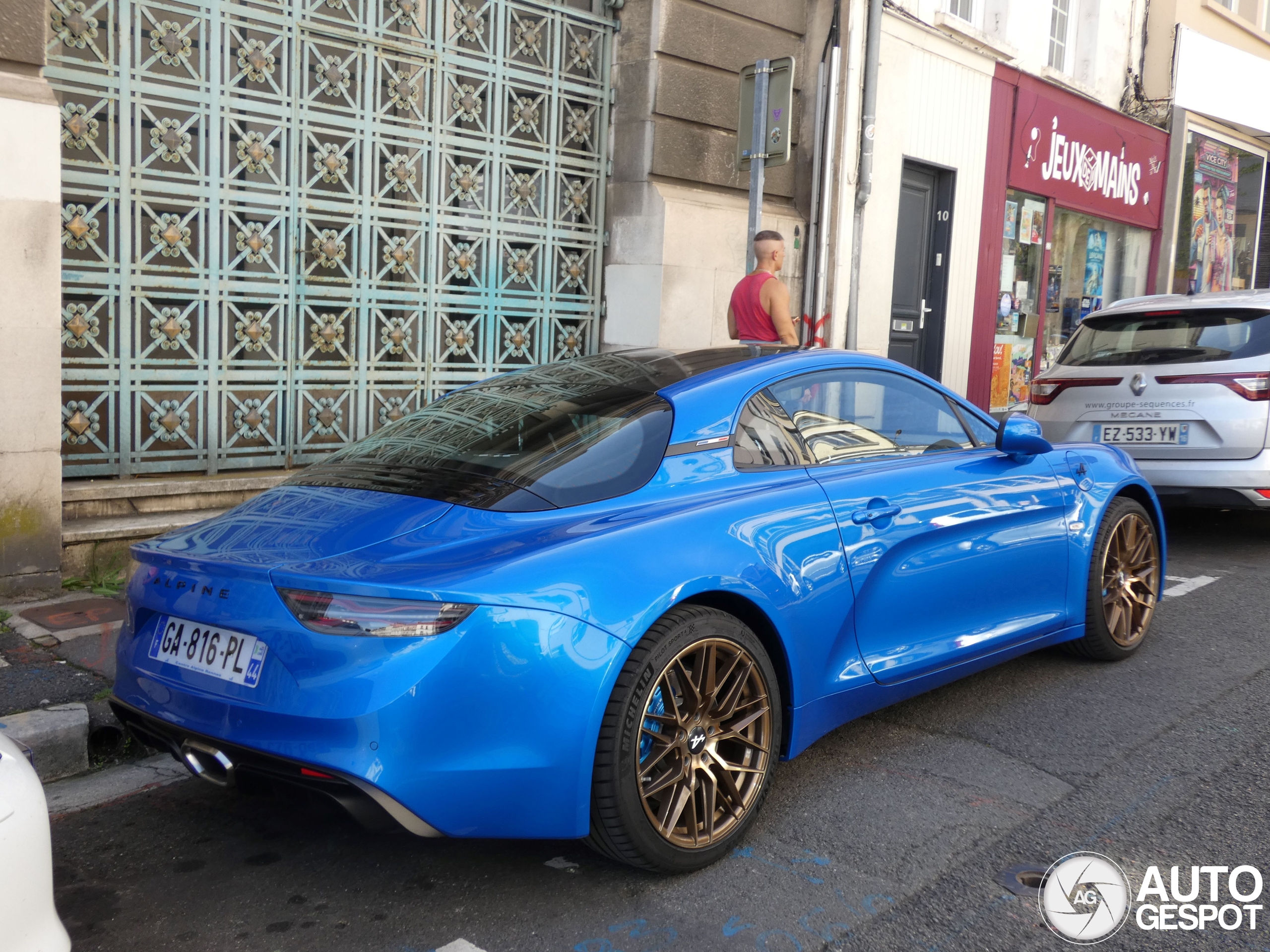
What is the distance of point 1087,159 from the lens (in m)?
15.3

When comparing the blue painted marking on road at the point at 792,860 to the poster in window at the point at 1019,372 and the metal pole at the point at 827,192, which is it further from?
the poster in window at the point at 1019,372

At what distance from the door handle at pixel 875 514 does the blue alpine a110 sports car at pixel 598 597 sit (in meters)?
0.01

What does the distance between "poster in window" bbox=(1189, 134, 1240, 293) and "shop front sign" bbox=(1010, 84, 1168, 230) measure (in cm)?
122

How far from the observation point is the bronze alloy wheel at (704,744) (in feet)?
9.98

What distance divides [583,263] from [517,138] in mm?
1136

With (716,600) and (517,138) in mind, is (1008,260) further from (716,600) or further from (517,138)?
(716,600)

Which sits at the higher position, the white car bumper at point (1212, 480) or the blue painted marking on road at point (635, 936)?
the white car bumper at point (1212, 480)

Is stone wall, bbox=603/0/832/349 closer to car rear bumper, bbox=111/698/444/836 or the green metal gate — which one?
the green metal gate

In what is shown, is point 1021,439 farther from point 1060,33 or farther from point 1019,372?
point 1060,33

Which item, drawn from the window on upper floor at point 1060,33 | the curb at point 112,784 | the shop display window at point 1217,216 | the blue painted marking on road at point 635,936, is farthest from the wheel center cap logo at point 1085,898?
the shop display window at point 1217,216

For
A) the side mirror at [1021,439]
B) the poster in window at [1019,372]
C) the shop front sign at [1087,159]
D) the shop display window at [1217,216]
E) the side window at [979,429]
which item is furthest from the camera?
the shop display window at [1217,216]

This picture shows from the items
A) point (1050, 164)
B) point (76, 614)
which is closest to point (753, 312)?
point (76, 614)

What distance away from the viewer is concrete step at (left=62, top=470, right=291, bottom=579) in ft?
A: 19.5

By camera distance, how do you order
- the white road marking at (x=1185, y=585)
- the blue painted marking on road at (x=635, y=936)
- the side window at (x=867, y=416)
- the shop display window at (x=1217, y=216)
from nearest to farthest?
the blue painted marking on road at (x=635, y=936) → the side window at (x=867, y=416) → the white road marking at (x=1185, y=585) → the shop display window at (x=1217, y=216)
